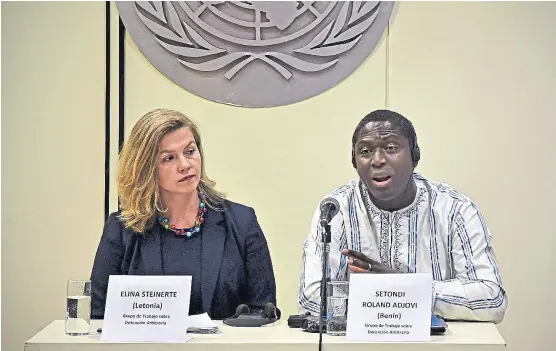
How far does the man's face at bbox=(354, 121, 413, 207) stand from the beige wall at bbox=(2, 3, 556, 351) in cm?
18

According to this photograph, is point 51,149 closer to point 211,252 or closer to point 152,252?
point 152,252

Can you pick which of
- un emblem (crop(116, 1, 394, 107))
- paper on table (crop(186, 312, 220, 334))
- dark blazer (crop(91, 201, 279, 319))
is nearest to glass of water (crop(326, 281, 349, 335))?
paper on table (crop(186, 312, 220, 334))

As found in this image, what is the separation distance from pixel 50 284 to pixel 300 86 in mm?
1359

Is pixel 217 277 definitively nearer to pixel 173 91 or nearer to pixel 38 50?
pixel 173 91

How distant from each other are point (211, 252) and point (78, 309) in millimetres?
869

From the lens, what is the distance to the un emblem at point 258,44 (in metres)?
3.64

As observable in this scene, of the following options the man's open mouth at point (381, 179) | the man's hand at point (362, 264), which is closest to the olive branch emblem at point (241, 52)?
the man's open mouth at point (381, 179)

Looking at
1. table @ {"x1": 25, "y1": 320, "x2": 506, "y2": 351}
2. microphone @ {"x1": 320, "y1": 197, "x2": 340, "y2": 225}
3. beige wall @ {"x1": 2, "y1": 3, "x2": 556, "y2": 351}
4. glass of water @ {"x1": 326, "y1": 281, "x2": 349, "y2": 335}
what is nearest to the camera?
table @ {"x1": 25, "y1": 320, "x2": 506, "y2": 351}

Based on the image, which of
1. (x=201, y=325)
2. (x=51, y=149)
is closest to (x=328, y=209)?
(x=201, y=325)

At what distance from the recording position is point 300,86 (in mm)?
3648

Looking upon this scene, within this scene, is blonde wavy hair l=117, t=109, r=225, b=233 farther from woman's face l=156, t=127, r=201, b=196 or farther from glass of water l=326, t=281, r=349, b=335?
glass of water l=326, t=281, r=349, b=335

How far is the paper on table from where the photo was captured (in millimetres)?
2664

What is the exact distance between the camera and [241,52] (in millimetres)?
3635

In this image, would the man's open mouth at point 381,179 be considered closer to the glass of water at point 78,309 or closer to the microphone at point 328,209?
the microphone at point 328,209
